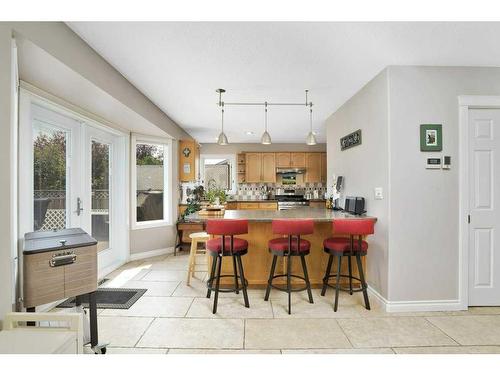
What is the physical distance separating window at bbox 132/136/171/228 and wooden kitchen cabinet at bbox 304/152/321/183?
3.61m

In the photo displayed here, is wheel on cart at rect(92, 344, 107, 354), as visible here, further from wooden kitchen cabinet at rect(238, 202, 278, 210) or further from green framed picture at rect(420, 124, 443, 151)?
wooden kitchen cabinet at rect(238, 202, 278, 210)

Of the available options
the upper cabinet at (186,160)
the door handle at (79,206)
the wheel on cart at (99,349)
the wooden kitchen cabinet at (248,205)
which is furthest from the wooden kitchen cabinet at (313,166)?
the wheel on cart at (99,349)

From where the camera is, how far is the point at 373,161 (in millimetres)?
3135

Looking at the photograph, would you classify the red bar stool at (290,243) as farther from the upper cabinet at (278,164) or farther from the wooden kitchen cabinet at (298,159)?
the wooden kitchen cabinet at (298,159)

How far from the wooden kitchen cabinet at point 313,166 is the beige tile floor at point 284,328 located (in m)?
4.25

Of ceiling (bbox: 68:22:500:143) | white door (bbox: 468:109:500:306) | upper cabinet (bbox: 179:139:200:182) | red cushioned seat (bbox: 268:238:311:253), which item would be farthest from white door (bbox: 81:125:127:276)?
white door (bbox: 468:109:500:306)

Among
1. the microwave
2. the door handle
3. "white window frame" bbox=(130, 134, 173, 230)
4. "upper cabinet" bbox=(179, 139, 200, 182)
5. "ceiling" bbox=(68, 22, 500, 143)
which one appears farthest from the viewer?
"upper cabinet" bbox=(179, 139, 200, 182)

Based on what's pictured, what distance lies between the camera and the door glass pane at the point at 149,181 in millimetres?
4992

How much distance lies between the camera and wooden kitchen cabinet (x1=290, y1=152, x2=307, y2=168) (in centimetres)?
717

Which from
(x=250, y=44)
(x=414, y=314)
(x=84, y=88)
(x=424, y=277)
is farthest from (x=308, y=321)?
(x=84, y=88)

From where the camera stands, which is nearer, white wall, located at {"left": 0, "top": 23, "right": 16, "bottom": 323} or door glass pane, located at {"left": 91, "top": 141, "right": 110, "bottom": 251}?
white wall, located at {"left": 0, "top": 23, "right": 16, "bottom": 323}

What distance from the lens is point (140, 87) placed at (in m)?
3.40

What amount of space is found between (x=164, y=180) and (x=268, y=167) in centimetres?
287

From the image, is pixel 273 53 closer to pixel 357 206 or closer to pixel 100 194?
pixel 357 206
